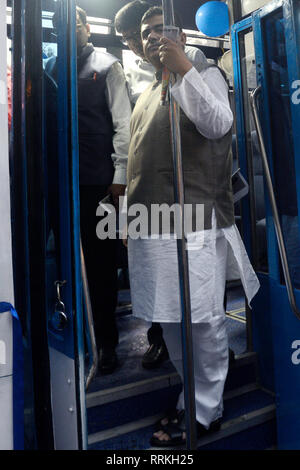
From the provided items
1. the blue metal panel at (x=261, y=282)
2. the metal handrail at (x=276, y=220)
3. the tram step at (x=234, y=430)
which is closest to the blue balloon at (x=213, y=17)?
the blue metal panel at (x=261, y=282)

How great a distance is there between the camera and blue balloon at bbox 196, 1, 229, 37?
3.54m

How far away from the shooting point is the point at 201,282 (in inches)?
70.2

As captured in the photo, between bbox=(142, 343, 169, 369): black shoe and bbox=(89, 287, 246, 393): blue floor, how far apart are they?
3 cm

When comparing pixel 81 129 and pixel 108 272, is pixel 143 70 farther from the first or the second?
pixel 108 272

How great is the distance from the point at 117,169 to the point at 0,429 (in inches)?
60.0

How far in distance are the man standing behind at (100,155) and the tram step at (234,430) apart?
15.9 inches

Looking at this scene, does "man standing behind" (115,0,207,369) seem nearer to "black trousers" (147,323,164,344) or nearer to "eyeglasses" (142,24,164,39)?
"black trousers" (147,323,164,344)

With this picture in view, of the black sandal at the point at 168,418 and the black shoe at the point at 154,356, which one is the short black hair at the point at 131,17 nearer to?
the black shoe at the point at 154,356

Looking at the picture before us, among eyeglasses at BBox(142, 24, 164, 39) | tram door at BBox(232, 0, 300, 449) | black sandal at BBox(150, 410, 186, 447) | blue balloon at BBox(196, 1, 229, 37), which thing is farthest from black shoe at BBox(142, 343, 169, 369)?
blue balloon at BBox(196, 1, 229, 37)

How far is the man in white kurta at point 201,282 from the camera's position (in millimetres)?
1775

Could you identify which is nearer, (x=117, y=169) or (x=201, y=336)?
(x=201, y=336)

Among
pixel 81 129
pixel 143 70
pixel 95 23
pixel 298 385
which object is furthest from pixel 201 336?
pixel 95 23

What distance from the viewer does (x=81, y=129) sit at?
7.30ft

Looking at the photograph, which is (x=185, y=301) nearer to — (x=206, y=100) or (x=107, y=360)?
(x=206, y=100)
